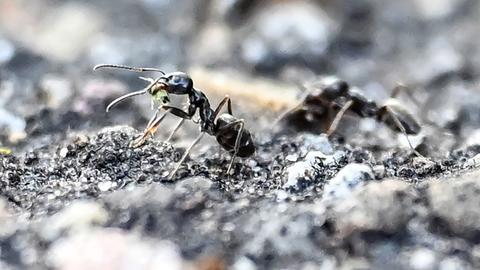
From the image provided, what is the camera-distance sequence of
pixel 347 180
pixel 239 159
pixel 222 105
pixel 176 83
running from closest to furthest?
pixel 347 180, pixel 239 159, pixel 176 83, pixel 222 105

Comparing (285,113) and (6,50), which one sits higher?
(6,50)

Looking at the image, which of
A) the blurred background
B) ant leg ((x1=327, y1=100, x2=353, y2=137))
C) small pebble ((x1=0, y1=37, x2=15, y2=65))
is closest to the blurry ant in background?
ant leg ((x1=327, y1=100, x2=353, y2=137))

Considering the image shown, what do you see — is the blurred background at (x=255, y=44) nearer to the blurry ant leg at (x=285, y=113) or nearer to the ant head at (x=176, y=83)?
the blurry ant leg at (x=285, y=113)

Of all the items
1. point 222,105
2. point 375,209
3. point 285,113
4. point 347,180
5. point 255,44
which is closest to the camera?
point 375,209

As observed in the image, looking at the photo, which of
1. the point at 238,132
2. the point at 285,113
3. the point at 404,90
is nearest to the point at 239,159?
the point at 238,132

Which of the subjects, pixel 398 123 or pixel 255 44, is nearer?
pixel 398 123

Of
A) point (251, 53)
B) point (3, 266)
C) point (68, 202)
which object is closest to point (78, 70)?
point (251, 53)

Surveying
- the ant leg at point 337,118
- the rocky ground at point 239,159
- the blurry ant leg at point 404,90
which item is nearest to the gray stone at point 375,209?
the rocky ground at point 239,159

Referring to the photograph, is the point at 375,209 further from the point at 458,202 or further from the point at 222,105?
Result: the point at 222,105
